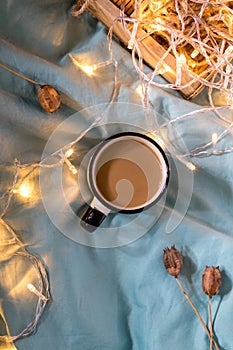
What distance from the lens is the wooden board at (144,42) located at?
763 mm

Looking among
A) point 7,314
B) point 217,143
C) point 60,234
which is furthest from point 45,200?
point 217,143

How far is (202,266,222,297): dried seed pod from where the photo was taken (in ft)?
2.56

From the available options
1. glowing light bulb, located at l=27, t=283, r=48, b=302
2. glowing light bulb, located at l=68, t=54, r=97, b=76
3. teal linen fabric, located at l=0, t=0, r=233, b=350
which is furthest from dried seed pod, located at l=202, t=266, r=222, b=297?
glowing light bulb, located at l=68, t=54, r=97, b=76

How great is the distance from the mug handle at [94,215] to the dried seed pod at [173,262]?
11 cm

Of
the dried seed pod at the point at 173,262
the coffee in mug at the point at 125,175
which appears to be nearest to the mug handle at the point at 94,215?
the coffee in mug at the point at 125,175

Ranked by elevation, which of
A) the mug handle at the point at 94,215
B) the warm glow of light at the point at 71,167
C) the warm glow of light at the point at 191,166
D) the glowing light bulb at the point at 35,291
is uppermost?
the warm glow of light at the point at 71,167

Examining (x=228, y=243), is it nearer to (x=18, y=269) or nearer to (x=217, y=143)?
(x=217, y=143)

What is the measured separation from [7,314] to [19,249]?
3.9 inches

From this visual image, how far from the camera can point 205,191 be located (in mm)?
823

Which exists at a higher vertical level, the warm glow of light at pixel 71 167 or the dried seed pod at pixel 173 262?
the warm glow of light at pixel 71 167

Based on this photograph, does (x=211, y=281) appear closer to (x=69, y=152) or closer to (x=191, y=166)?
(x=191, y=166)

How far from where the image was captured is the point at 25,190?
2.65ft

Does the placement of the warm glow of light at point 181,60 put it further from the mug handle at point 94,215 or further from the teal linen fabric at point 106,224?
the mug handle at point 94,215

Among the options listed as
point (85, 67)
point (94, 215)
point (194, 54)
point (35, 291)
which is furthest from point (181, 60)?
point (35, 291)
